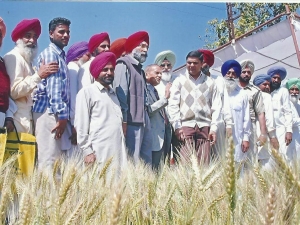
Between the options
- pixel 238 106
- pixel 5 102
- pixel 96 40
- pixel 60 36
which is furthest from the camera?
pixel 238 106

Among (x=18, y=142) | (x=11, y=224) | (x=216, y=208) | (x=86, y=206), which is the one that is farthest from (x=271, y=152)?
(x=18, y=142)

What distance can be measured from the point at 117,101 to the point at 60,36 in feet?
1.85

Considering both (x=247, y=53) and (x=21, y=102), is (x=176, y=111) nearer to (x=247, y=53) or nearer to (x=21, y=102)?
(x=21, y=102)

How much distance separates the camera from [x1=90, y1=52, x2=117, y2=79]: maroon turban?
360 cm

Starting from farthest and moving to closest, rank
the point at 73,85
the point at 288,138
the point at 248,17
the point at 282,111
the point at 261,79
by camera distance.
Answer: the point at 248,17 → the point at 282,111 → the point at 288,138 → the point at 261,79 → the point at 73,85

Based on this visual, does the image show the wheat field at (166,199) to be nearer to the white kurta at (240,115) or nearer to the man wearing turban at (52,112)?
the man wearing turban at (52,112)

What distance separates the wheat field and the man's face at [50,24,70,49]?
1786 mm

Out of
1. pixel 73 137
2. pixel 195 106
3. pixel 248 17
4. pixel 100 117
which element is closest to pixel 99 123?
pixel 100 117

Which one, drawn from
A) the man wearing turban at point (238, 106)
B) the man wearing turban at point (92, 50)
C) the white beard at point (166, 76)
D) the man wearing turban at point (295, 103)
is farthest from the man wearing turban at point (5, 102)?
the man wearing turban at point (295, 103)

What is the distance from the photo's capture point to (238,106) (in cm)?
482

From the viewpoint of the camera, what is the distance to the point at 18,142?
10.6 ft

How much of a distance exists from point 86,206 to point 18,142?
178 cm

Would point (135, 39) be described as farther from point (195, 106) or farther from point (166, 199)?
point (166, 199)

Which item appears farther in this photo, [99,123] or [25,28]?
[99,123]
